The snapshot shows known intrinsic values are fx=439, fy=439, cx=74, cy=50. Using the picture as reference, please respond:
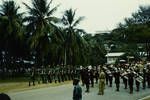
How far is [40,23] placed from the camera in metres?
55.4

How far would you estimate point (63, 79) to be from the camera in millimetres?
42188

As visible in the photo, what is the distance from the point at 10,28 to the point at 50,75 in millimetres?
22064

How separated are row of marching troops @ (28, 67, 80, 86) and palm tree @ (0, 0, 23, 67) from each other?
17.0 meters

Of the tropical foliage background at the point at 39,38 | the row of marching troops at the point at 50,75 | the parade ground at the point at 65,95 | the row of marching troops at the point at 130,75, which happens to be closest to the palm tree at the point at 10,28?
the tropical foliage background at the point at 39,38

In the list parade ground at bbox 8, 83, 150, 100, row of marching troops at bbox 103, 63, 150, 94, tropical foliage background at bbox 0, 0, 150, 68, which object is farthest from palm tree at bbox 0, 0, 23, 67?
parade ground at bbox 8, 83, 150, 100

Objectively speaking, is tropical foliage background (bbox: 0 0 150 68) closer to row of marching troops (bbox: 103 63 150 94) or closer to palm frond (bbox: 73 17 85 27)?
palm frond (bbox: 73 17 85 27)

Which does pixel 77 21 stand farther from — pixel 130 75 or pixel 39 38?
pixel 130 75

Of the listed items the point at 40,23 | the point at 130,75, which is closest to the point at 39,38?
the point at 40,23

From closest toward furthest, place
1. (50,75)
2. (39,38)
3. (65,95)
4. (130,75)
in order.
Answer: (65,95), (130,75), (50,75), (39,38)

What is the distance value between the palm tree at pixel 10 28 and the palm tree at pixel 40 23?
3724 millimetres

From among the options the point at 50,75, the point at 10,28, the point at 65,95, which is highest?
the point at 10,28

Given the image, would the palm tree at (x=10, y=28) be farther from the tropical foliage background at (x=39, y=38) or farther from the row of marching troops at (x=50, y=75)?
the row of marching troops at (x=50, y=75)

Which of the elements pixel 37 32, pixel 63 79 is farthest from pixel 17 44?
pixel 63 79

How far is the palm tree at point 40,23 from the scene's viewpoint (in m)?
54.8
